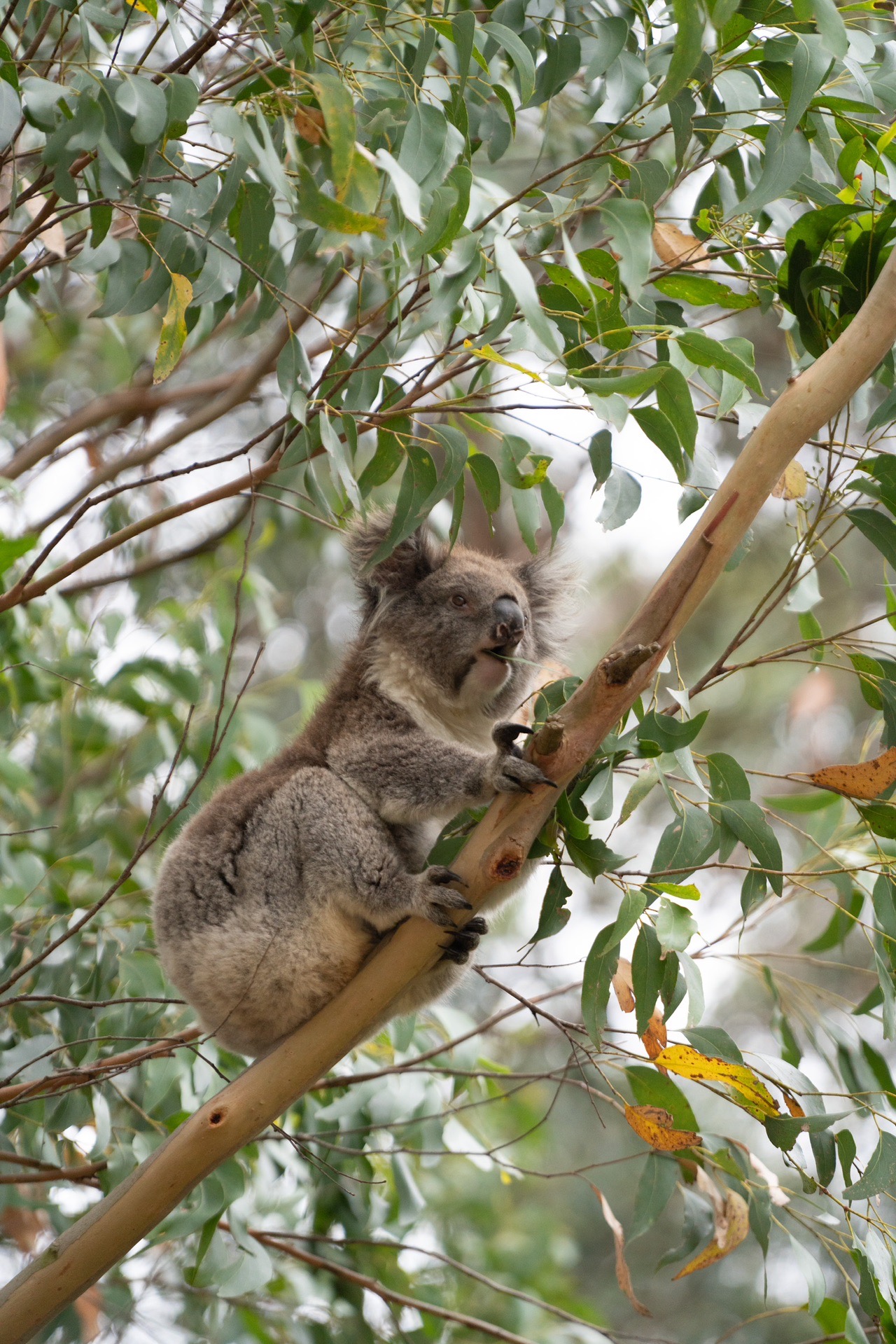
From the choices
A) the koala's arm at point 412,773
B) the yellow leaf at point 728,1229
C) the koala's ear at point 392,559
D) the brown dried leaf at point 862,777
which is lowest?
the yellow leaf at point 728,1229

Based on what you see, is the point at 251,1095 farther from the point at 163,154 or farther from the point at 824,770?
the point at 163,154

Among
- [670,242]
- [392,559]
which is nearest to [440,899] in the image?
[392,559]

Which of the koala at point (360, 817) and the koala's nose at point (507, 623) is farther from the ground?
the koala's nose at point (507, 623)

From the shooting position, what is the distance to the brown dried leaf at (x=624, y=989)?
1.98m

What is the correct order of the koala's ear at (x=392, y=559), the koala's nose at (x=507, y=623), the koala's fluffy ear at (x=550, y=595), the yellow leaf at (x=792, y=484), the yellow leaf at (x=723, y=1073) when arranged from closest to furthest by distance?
the yellow leaf at (x=723, y=1073) → the yellow leaf at (x=792, y=484) → the koala's nose at (x=507, y=623) → the koala's ear at (x=392, y=559) → the koala's fluffy ear at (x=550, y=595)

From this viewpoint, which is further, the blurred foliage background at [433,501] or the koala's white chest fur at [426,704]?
the koala's white chest fur at [426,704]

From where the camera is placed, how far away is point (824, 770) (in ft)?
6.01

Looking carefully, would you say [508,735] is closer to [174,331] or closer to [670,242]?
[174,331]

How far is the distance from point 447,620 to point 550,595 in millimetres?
446

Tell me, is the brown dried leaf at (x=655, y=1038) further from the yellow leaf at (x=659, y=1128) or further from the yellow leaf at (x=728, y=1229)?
the yellow leaf at (x=728, y=1229)

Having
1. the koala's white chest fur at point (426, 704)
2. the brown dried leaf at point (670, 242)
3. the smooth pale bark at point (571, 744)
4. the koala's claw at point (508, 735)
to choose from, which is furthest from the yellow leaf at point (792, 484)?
the koala's white chest fur at point (426, 704)

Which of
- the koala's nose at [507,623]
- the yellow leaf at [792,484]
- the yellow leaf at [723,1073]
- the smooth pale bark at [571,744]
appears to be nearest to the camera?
the smooth pale bark at [571,744]

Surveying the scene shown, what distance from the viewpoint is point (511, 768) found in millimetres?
1703

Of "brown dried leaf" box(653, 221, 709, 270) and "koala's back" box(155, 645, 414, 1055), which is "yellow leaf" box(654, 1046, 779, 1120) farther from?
"brown dried leaf" box(653, 221, 709, 270)
